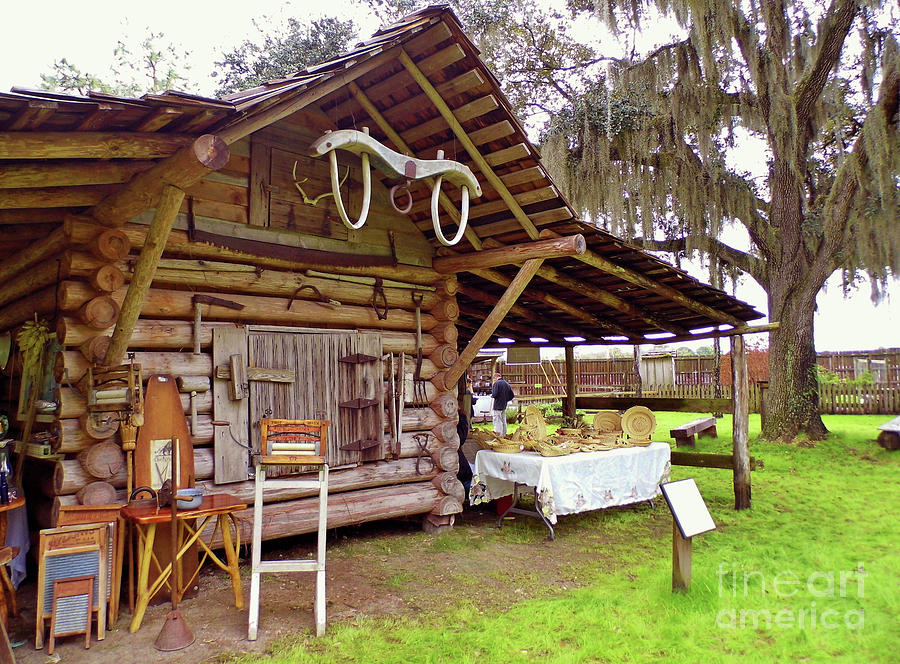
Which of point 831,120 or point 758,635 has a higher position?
point 831,120

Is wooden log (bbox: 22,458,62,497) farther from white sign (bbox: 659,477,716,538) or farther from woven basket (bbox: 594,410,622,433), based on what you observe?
woven basket (bbox: 594,410,622,433)

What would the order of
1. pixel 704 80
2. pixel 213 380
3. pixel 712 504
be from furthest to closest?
pixel 704 80 → pixel 712 504 → pixel 213 380

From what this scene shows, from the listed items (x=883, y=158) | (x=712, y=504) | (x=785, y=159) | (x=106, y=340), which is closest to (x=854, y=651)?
(x=712, y=504)

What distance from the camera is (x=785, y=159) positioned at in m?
12.8

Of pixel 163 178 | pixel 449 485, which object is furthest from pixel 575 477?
pixel 163 178

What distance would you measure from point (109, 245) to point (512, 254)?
3682 millimetres

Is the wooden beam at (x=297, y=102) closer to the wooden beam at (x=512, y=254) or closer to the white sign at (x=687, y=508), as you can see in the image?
the wooden beam at (x=512, y=254)

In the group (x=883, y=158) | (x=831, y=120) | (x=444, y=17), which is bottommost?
(x=444, y=17)

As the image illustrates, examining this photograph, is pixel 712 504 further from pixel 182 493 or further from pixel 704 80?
pixel 704 80

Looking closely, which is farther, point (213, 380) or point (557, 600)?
point (213, 380)

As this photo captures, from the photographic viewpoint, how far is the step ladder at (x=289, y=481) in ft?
13.3

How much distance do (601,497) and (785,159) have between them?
9773 mm

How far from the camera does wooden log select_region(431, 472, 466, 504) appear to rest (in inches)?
269

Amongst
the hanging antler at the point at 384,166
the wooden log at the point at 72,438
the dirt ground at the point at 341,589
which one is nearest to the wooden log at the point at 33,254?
the wooden log at the point at 72,438
